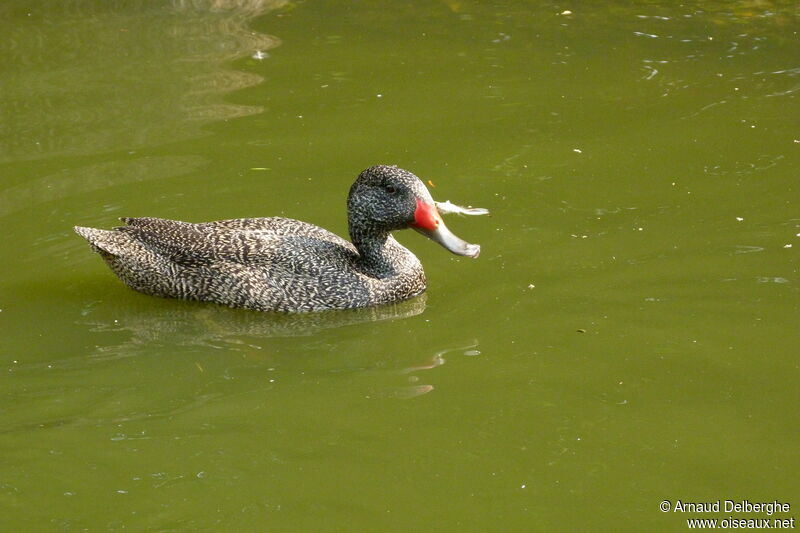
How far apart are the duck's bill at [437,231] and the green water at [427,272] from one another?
1.11 feet

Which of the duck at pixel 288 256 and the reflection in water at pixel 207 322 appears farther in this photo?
the duck at pixel 288 256

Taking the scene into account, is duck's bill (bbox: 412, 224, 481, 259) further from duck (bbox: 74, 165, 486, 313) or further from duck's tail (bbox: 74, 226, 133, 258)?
duck's tail (bbox: 74, 226, 133, 258)

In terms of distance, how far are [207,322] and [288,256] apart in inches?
27.4

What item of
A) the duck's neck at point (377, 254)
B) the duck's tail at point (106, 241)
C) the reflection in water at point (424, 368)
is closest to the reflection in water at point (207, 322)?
the duck's neck at point (377, 254)

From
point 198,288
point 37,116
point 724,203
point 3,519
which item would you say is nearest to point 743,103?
point 724,203

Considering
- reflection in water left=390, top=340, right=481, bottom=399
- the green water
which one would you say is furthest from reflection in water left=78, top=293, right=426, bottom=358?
reflection in water left=390, top=340, right=481, bottom=399

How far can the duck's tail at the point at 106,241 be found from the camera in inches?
338

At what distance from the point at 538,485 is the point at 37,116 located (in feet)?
23.5

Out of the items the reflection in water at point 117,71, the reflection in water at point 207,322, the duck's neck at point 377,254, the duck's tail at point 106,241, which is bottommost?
the reflection in water at point 207,322

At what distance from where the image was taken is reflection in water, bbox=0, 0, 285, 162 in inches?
444

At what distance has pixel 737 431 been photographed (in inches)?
259

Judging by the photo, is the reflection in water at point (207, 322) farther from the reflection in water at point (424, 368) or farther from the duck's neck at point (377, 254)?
the reflection in water at point (424, 368)

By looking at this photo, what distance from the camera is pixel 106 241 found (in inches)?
340

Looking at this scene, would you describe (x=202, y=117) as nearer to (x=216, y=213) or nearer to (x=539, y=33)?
(x=216, y=213)
